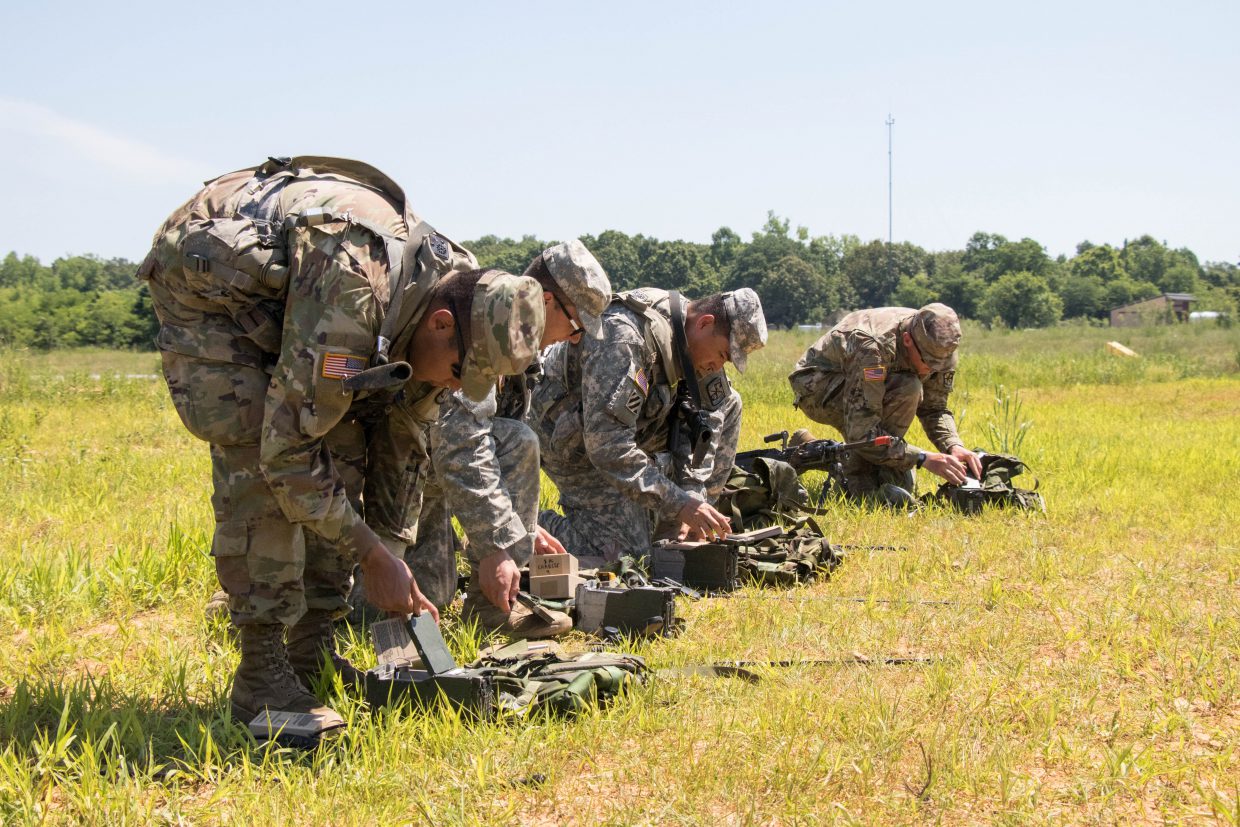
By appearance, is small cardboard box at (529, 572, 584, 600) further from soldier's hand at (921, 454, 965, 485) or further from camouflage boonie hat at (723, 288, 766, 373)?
soldier's hand at (921, 454, 965, 485)

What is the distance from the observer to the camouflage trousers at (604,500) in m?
5.53

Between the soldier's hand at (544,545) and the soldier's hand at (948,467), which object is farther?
the soldier's hand at (948,467)

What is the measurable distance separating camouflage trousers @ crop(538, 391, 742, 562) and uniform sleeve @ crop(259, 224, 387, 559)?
2792 millimetres

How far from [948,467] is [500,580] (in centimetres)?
393

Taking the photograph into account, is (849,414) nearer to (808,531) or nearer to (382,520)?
(808,531)

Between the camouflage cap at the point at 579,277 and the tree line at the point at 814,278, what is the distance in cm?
3749

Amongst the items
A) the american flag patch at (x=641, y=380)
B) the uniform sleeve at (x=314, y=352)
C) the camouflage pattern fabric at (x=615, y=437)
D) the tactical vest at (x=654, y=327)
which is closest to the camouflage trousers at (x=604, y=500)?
the camouflage pattern fabric at (x=615, y=437)

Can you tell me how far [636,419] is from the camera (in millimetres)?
5078

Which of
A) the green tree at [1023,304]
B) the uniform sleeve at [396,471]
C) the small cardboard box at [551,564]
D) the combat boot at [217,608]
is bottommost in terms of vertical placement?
the combat boot at [217,608]

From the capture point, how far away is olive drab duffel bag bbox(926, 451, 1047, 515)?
258 inches

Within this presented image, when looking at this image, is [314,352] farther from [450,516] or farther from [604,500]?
[604,500]

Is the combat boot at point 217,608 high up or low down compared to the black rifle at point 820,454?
down

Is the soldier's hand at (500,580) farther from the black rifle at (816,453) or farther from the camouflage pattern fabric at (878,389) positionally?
the camouflage pattern fabric at (878,389)

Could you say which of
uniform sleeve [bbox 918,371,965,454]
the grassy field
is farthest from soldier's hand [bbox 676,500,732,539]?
uniform sleeve [bbox 918,371,965,454]
